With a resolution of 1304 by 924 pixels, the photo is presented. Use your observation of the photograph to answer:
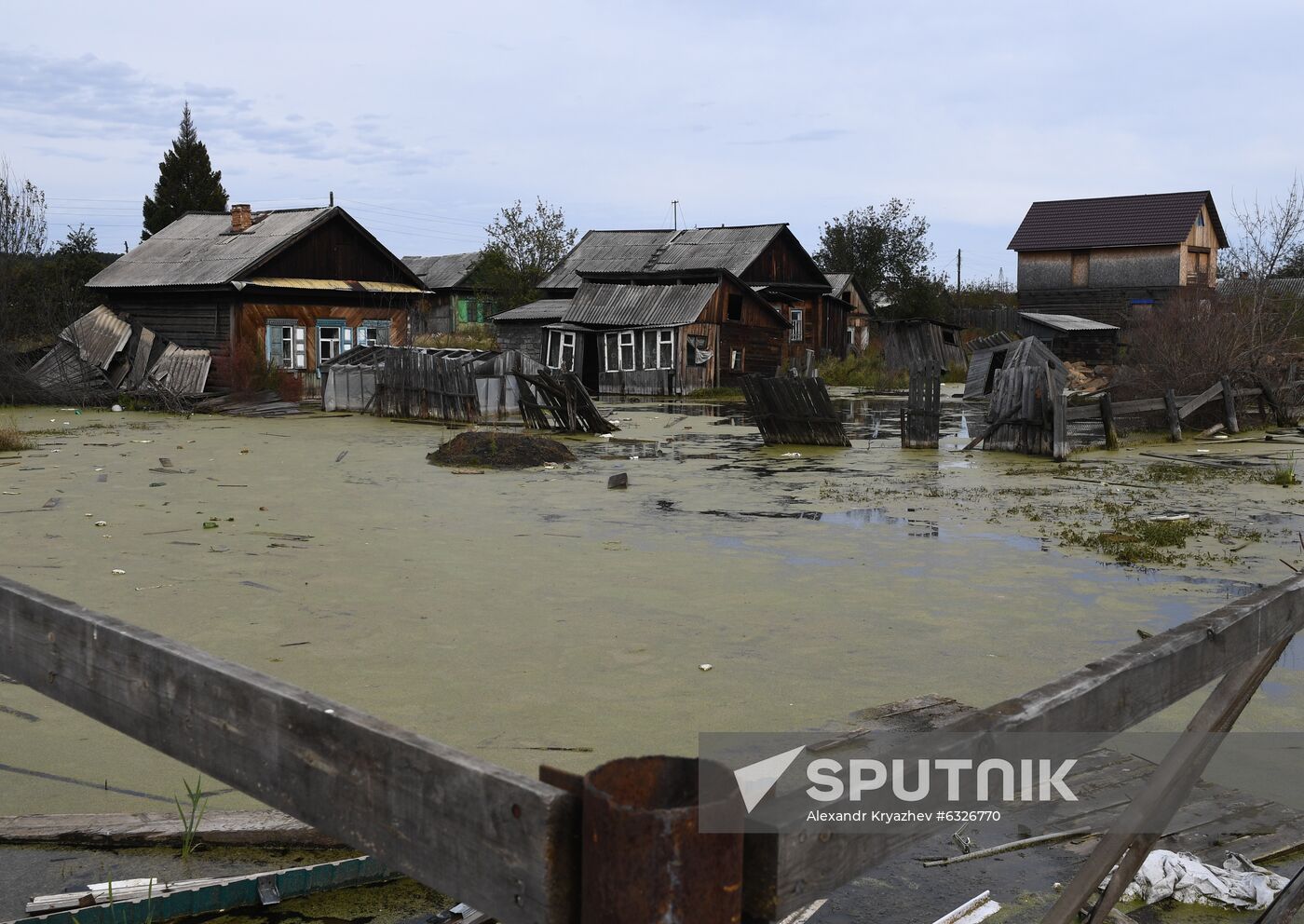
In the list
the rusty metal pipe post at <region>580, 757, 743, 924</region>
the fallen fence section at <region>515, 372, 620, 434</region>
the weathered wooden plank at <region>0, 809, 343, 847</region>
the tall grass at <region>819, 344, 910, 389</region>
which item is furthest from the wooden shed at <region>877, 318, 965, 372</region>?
the rusty metal pipe post at <region>580, 757, 743, 924</region>

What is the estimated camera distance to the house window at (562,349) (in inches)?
1431

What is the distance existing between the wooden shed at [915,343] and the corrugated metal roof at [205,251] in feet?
78.3

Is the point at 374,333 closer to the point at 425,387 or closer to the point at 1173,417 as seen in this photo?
the point at 425,387

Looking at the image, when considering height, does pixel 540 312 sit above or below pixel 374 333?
above

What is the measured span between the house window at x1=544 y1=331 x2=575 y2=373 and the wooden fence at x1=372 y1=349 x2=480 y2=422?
34.0ft

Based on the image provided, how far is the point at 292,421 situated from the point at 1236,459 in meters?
17.5

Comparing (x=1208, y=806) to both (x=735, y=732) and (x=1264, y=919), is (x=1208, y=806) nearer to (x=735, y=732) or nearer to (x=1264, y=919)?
(x=1264, y=919)

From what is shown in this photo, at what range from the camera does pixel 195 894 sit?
10.6 ft

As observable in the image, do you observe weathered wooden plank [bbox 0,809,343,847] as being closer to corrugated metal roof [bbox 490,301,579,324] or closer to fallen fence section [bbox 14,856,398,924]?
fallen fence section [bbox 14,856,398,924]

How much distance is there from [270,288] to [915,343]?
26508 millimetres

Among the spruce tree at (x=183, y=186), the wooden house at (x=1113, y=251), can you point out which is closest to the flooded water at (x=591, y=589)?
the wooden house at (x=1113, y=251)

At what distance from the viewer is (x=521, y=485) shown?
1402 cm

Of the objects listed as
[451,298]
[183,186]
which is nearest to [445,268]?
[451,298]

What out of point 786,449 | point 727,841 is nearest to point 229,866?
point 727,841
